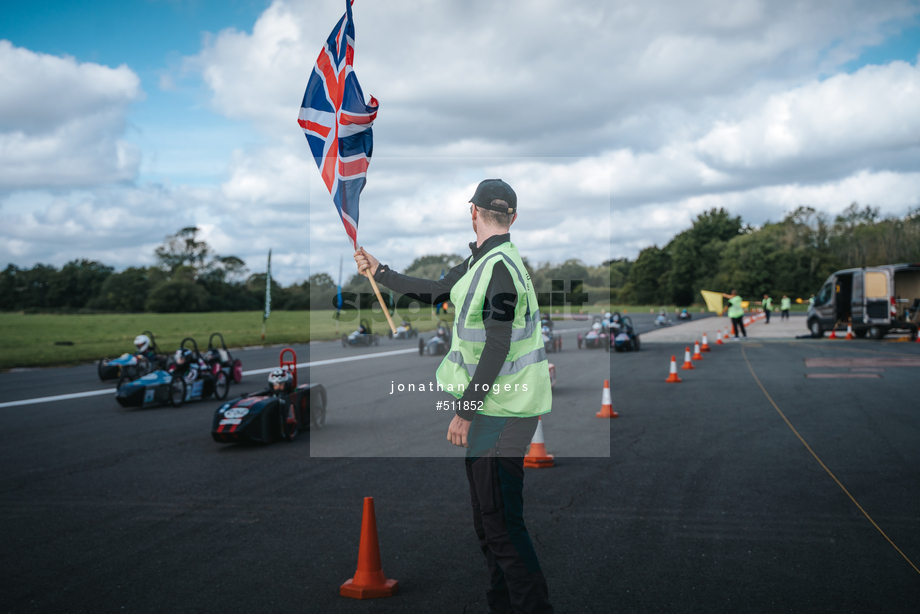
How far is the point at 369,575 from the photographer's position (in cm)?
354

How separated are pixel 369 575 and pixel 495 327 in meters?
1.87

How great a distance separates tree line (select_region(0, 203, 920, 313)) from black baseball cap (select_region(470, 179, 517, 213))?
55.1 m

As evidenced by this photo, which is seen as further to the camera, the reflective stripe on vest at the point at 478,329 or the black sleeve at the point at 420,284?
the black sleeve at the point at 420,284

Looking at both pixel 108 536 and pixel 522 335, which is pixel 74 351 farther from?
pixel 522 335

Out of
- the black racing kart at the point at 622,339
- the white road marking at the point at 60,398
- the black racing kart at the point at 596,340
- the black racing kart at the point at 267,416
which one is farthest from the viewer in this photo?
the black racing kart at the point at 596,340

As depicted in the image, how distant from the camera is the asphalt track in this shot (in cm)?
354

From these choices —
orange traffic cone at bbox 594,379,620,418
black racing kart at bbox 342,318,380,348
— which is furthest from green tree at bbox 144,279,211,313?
orange traffic cone at bbox 594,379,620,418

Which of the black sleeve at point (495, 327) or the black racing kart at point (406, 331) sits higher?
the black sleeve at point (495, 327)

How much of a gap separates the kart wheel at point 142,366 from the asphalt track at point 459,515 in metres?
4.24

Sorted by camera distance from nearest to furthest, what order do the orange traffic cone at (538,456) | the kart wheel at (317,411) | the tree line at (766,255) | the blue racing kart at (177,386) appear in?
1. the orange traffic cone at (538,456)
2. the kart wheel at (317,411)
3. the blue racing kart at (177,386)
4. the tree line at (766,255)

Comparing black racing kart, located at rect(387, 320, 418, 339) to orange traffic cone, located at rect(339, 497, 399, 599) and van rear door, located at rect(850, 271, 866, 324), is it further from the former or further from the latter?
orange traffic cone, located at rect(339, 497, 399, 599)

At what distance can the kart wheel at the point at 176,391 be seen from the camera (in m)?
10.7

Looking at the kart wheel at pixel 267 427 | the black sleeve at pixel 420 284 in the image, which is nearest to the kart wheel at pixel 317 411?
the kart wheel at pixel 267 427

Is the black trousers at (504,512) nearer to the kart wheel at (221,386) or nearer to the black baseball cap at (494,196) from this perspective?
the black baseball cap at (494,196)
